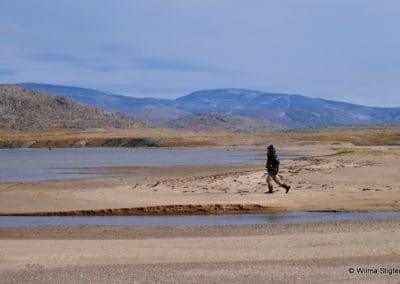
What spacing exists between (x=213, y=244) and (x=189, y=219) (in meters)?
6.45

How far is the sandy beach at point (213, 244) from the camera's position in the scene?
13.5 m

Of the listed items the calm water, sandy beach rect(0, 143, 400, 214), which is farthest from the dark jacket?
the calm water

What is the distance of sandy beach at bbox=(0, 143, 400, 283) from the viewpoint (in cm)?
1352

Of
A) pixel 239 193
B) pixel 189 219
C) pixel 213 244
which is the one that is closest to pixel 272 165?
pixel 239 193

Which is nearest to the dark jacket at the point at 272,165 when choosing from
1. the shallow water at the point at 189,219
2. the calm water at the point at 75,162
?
the shallow water at the point at 189,219

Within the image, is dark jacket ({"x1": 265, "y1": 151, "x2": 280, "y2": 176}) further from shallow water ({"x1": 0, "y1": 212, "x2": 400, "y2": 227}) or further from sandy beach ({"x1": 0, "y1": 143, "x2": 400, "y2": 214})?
shallow water ({"x1": 0, "y1": 212, "x2": 400, "y2": 227})

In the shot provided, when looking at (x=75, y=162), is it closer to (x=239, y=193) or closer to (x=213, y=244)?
(x=239, y=193)

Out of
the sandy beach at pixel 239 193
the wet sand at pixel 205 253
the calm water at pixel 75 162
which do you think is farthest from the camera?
the calm water at pixel 75 162

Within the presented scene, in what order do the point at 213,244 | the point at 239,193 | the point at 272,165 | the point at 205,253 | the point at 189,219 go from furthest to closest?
1. the point at 239,193
2. the point at 272,165
3. the point at 189,219
4. the point at 213,244
5. the point at 205,253

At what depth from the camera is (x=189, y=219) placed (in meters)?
23.8

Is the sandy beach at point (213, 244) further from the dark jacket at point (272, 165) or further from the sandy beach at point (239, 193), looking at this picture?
the dark jacket at point (272, 165)

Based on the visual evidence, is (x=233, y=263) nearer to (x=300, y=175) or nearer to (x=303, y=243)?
(x=303, y=243)

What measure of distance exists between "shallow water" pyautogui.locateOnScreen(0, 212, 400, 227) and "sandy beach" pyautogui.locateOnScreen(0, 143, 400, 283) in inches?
44.5

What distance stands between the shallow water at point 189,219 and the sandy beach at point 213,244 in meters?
1.13
